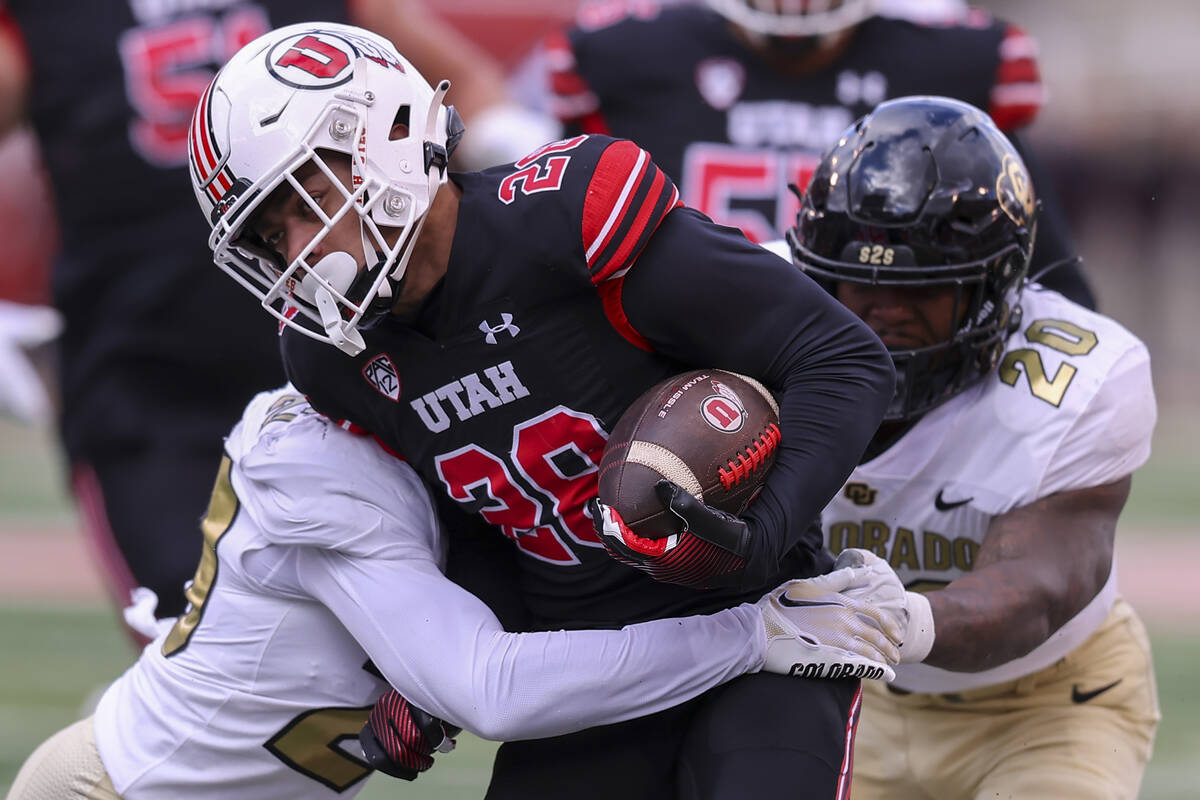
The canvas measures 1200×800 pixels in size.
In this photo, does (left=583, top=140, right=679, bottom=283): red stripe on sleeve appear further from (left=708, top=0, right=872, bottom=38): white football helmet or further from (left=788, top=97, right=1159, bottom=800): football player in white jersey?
(left=708, top=0, right=872, bottom=38): white football helmet

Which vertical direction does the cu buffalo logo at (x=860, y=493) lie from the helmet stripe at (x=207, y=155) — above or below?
below

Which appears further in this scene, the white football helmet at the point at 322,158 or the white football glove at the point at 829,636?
the white football glove at the point at 829,636

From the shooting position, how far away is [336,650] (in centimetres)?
294

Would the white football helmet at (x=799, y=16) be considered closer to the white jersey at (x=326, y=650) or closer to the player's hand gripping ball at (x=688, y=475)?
the white jersey at (x=326, y=650)

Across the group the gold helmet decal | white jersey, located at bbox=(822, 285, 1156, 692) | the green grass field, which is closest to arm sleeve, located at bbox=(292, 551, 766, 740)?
white jersey, located at bbox=(822, 285, 1156, 692)

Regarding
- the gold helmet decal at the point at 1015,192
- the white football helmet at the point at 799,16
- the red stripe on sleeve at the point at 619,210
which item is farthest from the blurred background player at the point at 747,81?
the red stripe on sleeve at the point at 619,210

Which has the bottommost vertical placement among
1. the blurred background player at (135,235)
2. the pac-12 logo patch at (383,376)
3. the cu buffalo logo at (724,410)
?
the blurred background player at (135,235)

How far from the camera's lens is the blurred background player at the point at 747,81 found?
516cm

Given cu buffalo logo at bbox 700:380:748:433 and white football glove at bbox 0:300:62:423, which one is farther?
white football glove at bbox 0:300:62:423

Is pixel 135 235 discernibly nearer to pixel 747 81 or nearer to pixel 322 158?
pixel 747 81

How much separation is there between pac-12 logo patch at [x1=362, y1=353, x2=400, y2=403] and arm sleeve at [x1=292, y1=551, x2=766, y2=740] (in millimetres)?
272

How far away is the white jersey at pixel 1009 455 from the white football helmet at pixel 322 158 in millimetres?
1157

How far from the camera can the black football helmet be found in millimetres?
3191

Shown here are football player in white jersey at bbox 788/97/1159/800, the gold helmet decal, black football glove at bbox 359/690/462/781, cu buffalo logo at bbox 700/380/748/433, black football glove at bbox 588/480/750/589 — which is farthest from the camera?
the gold helmet decal
